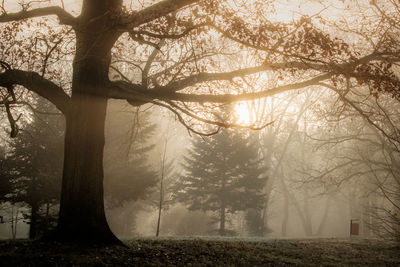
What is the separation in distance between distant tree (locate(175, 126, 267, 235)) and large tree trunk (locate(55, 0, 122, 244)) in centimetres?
1986

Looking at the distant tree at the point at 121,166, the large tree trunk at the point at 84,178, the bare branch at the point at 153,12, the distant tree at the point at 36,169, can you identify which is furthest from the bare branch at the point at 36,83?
the distant tree at the point at 121,166

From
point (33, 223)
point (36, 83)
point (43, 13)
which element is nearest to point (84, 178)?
point (36, 83)

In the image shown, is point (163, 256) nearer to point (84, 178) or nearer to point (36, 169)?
point (84, 178)

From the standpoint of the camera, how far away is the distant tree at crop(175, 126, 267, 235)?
2642cm

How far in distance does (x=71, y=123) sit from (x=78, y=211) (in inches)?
78.1

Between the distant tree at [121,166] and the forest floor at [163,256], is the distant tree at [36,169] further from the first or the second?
the forest floor at [163,256]

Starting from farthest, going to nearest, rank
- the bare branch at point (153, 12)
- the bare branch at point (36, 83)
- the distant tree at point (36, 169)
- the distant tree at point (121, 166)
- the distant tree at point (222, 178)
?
the distant tree at point (222, 178)
the distant tree at point (121, 166)
the distant tree at point (36, 169)
the bare branch at point (36, 83)
the bare branch at point (153, 12)

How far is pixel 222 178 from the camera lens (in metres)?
26.4

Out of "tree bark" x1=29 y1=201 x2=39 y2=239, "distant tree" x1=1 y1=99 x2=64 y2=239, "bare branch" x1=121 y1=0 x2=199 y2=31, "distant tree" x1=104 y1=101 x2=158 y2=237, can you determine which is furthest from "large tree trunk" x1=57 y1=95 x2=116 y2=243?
"distant tree" x1=104 y1=101 x2=158 y2=237

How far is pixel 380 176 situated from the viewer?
24688mm

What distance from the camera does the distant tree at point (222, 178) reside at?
26.4 m

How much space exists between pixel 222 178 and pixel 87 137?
20.4 metres

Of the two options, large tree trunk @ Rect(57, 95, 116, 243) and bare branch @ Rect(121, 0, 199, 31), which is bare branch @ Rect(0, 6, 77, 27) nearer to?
bare branch @ Rect(121, 0, 199, 31)

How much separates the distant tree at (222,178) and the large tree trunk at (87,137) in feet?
65.1
